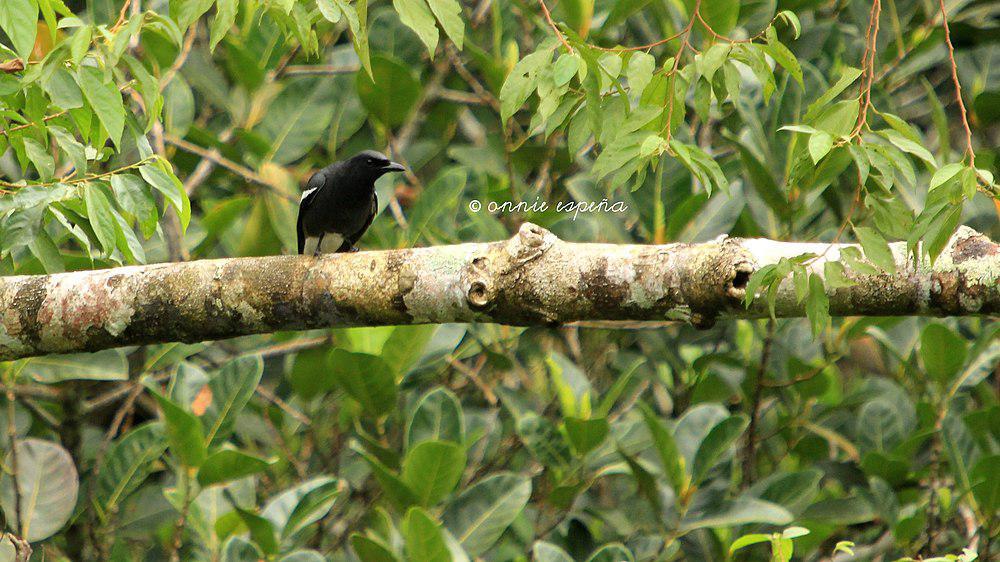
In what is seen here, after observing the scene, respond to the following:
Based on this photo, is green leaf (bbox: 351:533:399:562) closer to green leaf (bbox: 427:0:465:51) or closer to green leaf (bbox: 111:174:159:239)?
green leaf (bbox: 111:174:159:239)

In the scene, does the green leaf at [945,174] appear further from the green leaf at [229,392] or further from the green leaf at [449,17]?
the green leaf at [229,392]

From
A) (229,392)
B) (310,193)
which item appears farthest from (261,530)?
(310,193)

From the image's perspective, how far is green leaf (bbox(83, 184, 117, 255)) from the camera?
7.34 feet

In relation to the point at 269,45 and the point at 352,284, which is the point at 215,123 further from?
the point at 352,284

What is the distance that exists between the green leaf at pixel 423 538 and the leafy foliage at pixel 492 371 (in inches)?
0.5

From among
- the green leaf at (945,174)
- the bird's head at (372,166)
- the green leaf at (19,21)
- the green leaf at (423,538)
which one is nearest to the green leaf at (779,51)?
the green leaf at (945,174)

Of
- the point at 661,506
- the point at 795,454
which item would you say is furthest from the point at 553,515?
the point at 795,454

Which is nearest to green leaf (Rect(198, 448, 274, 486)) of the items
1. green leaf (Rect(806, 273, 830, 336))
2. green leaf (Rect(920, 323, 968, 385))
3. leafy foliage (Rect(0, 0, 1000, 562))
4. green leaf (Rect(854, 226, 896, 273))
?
leafy foliage (Rect(0, 0, 1000, 562))

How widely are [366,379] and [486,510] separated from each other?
648 millimetres

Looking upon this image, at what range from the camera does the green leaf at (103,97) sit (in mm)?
2057

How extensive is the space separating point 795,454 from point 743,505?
896 mm

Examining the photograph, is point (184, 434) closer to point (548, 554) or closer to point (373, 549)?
point (373, 549)

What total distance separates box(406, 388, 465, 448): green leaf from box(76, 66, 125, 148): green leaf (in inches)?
69.4

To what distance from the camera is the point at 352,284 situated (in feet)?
8.07
